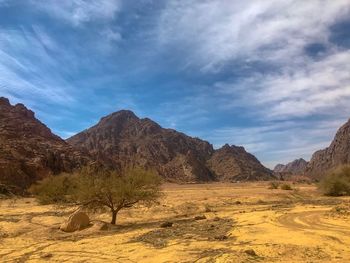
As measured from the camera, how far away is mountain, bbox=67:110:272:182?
142 meters

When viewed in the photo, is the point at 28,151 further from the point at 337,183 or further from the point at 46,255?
the point at 46,255

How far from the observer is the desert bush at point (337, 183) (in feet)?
165

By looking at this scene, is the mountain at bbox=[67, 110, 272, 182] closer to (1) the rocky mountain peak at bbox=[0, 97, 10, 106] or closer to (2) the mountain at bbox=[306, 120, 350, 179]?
(2) the mountain at bbox=[306, 120, 350, 179]

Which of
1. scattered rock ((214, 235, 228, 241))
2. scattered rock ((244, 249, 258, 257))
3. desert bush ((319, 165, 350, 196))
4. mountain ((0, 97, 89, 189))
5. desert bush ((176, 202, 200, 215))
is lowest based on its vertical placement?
scattered rock ((244, 249, 258, 257))

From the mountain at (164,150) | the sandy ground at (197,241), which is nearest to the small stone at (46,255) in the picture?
the sandy ground at (197,241)

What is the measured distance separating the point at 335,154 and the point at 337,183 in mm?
→ 134735

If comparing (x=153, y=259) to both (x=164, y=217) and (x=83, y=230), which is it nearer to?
(x=83, y=230)

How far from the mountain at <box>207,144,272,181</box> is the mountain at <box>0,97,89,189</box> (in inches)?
2536

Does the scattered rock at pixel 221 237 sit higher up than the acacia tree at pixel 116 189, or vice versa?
the acacia tree at pixel 116 189

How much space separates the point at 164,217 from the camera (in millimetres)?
29594

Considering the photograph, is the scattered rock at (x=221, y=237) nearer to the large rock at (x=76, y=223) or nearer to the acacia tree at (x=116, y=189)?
the large rock at (x=76, y=223)

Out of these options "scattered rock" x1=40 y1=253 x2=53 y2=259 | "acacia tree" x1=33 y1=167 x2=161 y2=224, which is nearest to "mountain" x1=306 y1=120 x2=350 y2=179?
"acacia tree" x1=33 y1=167 x2=161 y2=224

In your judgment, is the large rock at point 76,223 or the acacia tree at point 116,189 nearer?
the large rock at point 76,223

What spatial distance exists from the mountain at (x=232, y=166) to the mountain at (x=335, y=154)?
23596 millimetres
